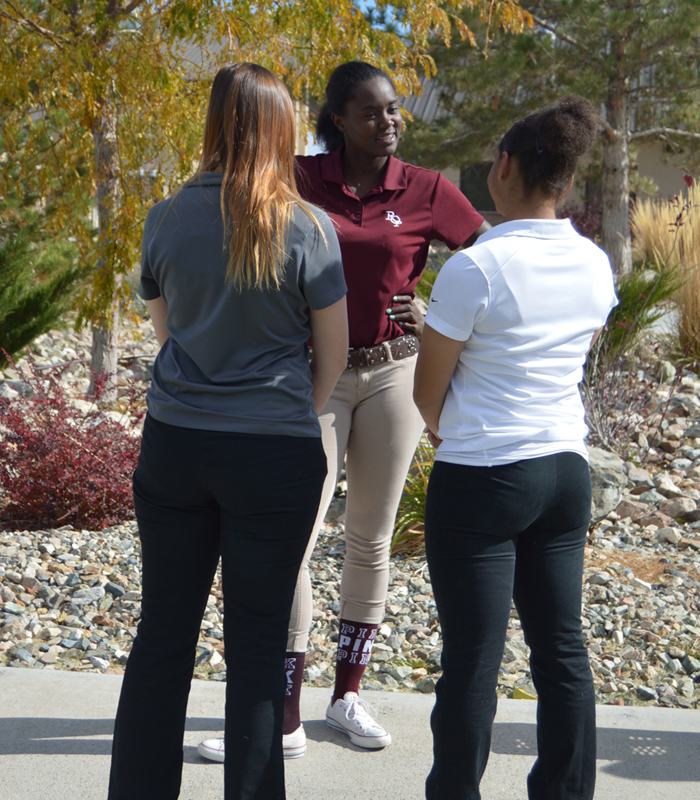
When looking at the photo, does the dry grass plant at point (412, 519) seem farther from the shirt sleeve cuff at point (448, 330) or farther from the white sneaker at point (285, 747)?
the shirt sleeve cuff at point (448, 330)

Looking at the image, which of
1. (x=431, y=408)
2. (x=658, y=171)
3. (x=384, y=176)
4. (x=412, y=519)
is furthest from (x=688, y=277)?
(x=658, y=171)

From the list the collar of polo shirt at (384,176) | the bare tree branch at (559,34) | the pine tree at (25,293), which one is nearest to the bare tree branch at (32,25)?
the pine tree at (25,293)

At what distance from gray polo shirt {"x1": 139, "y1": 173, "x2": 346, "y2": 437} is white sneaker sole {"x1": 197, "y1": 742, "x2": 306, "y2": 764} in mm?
1080

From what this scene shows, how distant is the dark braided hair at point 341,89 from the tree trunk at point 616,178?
10719 millimetres

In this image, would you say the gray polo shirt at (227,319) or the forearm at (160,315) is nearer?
the gray polo shirt at (227,319)

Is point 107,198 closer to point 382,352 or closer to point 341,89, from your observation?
point 341,89

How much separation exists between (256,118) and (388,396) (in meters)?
0.90

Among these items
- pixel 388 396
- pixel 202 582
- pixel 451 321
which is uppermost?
pixel 451 321

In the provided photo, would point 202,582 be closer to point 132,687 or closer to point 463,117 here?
point 132,687

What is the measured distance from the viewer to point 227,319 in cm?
165

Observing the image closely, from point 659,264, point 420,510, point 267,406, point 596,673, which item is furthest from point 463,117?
point 267,406

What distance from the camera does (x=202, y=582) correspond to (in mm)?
1784

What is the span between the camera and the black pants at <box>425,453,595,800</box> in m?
1.68

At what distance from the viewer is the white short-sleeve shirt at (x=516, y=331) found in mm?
1641
